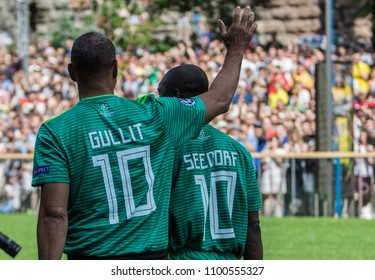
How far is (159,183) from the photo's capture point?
15.0 feet

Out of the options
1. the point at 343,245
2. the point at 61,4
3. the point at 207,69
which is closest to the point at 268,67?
the point at 207,69

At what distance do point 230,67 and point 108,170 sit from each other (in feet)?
2.20

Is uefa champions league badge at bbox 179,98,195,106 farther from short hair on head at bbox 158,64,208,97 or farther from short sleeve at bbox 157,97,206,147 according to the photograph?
short hair on head at bbox 158,64,208,97

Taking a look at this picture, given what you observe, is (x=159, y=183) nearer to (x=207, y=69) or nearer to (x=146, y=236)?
(x=146, y=236)

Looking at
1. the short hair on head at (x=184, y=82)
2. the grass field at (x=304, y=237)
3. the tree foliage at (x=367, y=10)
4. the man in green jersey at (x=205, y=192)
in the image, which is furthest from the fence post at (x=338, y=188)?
the short hair on head at (x=184, y=82)

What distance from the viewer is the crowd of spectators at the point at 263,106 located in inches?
683

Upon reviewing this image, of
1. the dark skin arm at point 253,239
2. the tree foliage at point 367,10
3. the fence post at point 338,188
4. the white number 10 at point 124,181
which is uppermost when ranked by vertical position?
the white number 10 at point 124,181

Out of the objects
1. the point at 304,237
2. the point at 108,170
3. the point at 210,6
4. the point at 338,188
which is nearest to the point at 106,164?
the point at 108,170

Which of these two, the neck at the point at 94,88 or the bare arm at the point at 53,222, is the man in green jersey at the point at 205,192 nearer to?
the neck at the point at 94,88

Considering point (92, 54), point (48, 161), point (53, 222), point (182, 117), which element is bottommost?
point (53, 222)

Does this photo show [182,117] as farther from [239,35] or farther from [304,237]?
[304,237]

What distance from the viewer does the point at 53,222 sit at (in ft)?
14.4

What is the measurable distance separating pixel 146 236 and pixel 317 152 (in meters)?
13.4

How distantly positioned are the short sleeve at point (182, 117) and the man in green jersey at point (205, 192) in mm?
501
